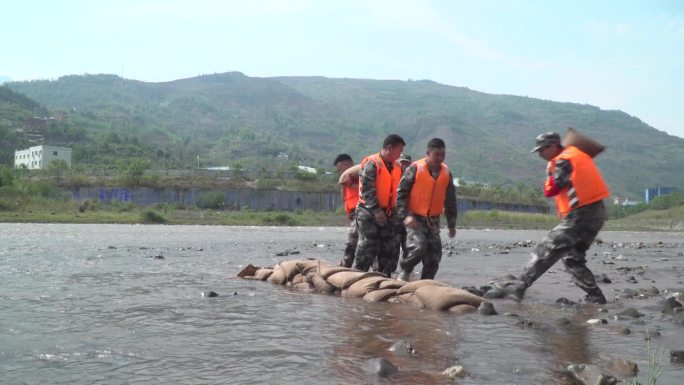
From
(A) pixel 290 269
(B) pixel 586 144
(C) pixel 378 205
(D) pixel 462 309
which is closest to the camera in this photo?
(D) pixel 462 309

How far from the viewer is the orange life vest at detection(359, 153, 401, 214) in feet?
29.4

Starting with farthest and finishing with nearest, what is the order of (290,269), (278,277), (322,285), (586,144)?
1. (278,277)
2. (290,269)
3. (322,285)
4. (586,144)

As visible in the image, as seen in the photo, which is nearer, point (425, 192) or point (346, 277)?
point (346, 277)

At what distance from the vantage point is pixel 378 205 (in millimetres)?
8836

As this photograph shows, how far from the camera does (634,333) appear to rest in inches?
212

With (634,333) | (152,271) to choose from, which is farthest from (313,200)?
(634,333)

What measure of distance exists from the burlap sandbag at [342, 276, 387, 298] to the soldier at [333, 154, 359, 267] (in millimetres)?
1875

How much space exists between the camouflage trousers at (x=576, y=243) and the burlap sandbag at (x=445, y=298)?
4.17 feet

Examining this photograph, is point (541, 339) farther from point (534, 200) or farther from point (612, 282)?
point (534, 200)

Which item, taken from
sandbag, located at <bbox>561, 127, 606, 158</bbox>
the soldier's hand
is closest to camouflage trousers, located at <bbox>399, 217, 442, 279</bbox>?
the soldier's hand

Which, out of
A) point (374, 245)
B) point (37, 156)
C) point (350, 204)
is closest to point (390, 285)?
point (374, 245)

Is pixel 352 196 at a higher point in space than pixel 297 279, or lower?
higher

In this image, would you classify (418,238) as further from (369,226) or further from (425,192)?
(369,226)

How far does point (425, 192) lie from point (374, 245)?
115 centimetres
